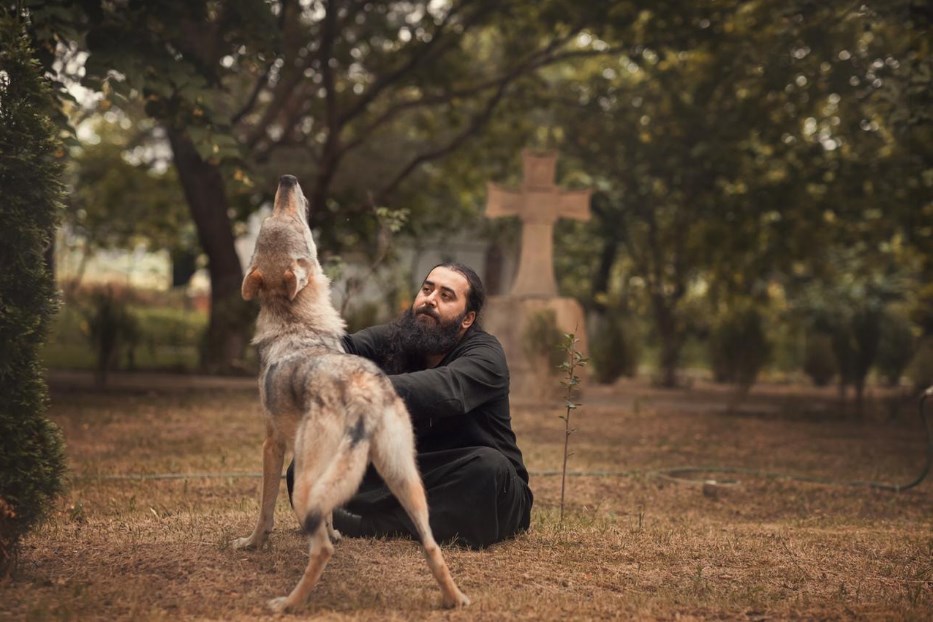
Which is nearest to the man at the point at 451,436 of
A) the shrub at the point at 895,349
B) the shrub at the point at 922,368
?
the shrub at the point at 922,368

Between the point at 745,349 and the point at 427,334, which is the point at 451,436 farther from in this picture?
the point at 745,349

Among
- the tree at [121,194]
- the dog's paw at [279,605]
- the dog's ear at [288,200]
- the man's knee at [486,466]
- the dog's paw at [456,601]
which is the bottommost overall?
the dog's paw at [279,605]

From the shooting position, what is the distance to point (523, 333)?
505 inches

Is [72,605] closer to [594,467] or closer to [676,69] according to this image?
[594,467]

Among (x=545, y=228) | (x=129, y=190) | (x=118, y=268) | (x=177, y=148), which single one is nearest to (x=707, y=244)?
(x=545, y=228)

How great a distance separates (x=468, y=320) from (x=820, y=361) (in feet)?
50.7

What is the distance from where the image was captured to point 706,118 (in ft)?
48.2

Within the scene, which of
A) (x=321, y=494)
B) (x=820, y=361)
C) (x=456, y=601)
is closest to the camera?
(x=321, y=494)

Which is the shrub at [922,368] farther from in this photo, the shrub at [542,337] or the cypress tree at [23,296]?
the cypress tree at [23,296]

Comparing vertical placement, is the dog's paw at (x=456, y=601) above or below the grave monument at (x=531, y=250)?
below

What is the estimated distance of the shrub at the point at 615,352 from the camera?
54.7 ft

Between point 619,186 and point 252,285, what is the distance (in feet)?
49.4

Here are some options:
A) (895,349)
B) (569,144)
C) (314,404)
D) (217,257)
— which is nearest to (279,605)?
(314,404)

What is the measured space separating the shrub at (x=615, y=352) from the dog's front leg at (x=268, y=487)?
39.8 feet
